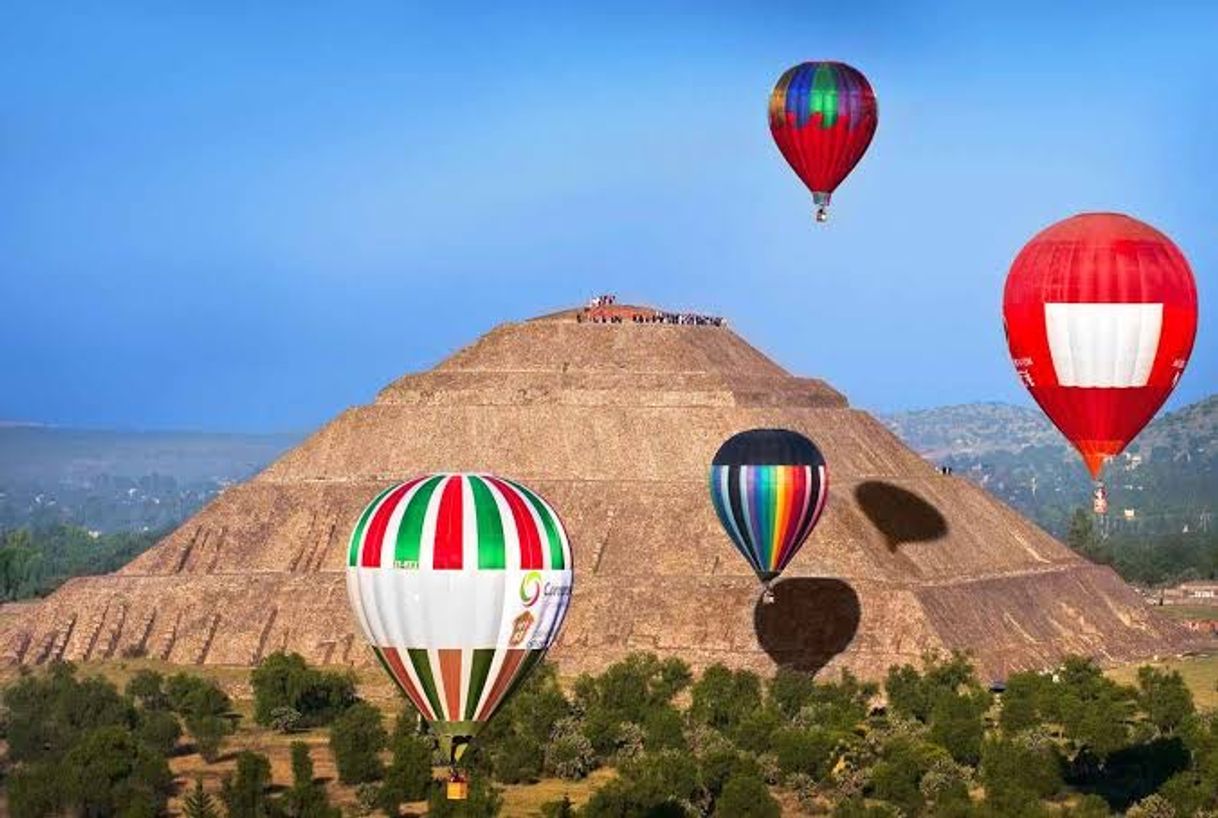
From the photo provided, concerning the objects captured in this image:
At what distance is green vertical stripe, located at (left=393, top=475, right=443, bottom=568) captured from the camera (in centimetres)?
7962

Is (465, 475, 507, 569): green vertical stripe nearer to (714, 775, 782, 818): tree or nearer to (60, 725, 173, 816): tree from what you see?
(714, 775, 782, 818): tree

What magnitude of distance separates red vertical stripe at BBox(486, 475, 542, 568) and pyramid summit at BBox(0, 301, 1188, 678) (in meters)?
54.4

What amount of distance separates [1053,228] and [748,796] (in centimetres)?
2138

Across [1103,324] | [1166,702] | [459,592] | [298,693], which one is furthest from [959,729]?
[459,592]

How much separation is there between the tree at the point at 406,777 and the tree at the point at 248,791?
430 centimetres

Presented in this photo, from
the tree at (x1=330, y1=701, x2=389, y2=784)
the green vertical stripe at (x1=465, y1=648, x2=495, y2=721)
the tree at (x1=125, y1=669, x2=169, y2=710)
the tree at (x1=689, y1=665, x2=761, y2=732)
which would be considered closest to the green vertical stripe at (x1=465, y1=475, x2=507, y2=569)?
the green vertical stripe at (x1=465, y1=648, x2=495, y2=721)

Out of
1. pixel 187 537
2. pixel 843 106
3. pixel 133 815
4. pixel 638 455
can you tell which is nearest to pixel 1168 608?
pixel 638 455

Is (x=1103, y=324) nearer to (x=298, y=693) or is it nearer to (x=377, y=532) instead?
(x=377, y=532)

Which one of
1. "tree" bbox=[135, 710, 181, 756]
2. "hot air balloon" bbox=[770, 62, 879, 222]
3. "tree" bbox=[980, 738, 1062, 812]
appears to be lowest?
"tree" bbox=[980, 738, 1062, 812]

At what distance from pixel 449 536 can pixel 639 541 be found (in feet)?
226

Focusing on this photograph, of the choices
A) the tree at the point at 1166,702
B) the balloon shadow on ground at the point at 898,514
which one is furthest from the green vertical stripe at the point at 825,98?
the balloon shadow on ground at the point at 898,514

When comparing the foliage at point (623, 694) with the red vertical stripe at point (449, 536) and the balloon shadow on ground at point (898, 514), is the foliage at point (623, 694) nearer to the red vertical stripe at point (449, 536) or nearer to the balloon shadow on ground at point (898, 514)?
the balloon shadow on ground at point (898, 514)

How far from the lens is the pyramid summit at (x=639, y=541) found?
455 ft

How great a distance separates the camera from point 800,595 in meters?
139
